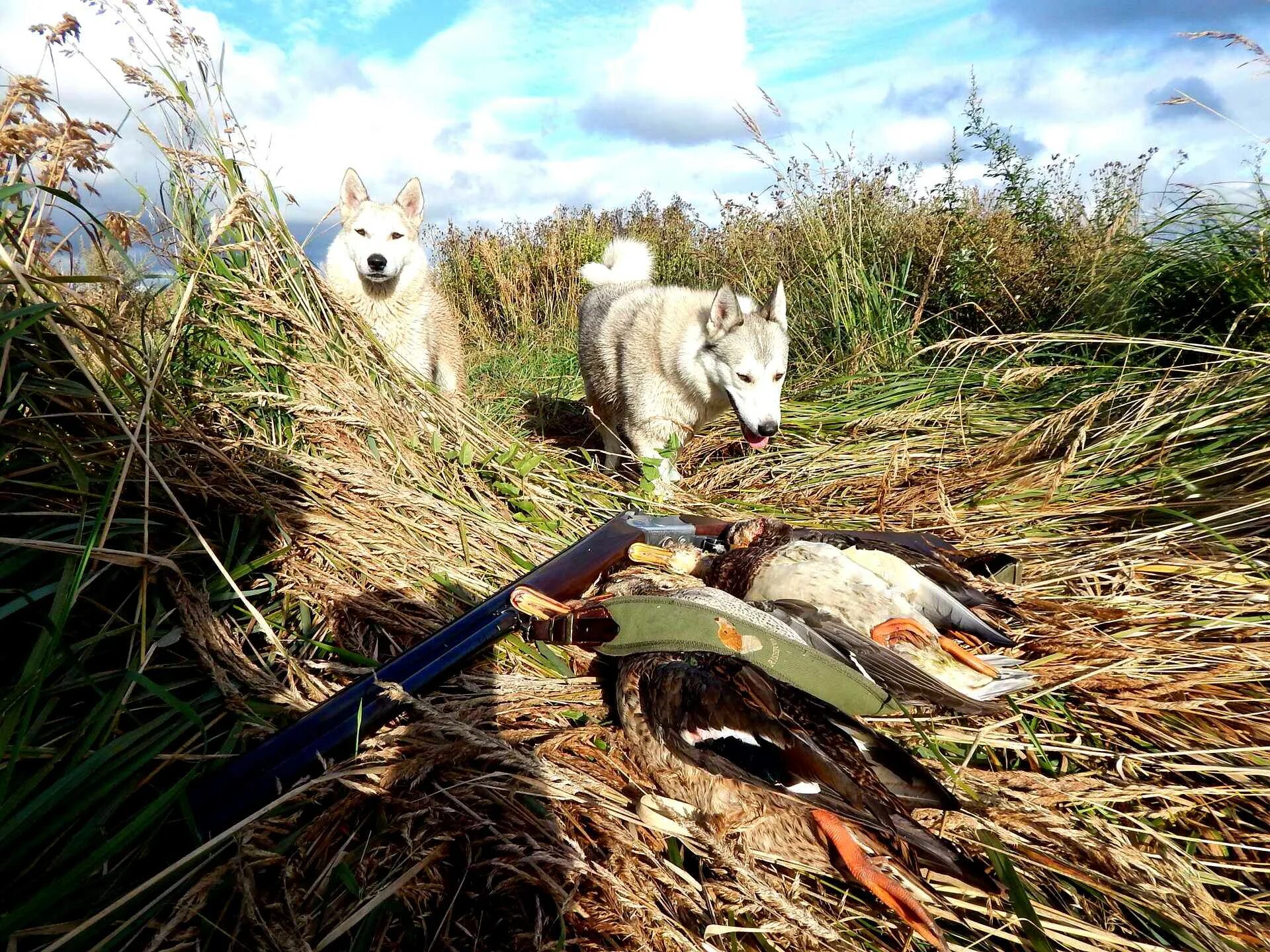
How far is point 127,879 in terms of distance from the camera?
1235mm

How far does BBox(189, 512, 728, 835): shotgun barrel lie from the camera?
1.34 m

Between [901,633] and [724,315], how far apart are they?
9.78 feet

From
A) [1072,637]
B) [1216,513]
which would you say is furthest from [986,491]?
[1072,637]

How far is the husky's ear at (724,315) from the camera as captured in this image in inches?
169

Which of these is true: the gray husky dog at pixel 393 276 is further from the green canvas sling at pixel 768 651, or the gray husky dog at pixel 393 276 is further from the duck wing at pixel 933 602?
the green canvas sling at pixel 768 651

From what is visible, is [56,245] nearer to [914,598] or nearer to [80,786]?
[80,786]

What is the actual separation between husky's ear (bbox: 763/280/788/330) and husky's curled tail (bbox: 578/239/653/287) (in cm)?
203

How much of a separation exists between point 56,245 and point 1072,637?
2.96 m

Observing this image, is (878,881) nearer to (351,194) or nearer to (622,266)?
(622,266)

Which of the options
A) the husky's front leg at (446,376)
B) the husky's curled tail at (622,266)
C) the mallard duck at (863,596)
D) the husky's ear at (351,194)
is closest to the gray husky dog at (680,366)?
the husky's curled tail at (622,266)

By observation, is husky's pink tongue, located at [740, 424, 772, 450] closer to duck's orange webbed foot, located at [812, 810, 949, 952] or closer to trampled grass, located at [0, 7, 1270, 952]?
trampled grass, located at [0, 7, 1270, 952]

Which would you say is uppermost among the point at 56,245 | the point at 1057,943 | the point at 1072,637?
the point at 56,245

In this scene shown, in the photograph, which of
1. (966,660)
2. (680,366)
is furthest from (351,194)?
(966,660)

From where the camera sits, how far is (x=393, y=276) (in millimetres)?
5680
